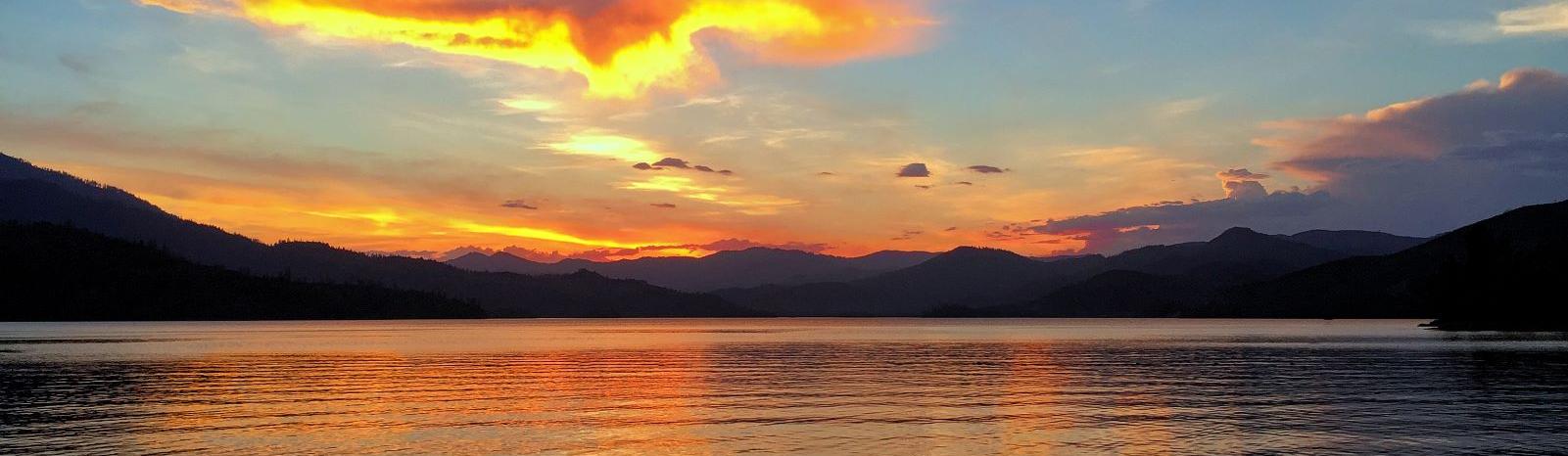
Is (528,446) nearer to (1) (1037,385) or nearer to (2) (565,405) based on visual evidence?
(2) (565,405)

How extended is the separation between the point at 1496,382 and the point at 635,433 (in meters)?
56.5

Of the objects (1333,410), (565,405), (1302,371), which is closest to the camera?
(1333,410)

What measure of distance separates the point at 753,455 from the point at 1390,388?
155 feet

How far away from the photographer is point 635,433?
49656 millimetres

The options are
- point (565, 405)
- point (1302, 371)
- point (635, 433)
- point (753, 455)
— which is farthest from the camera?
point (1302, 371)

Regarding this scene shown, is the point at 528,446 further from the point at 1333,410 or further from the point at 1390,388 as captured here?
the point at 1390,388

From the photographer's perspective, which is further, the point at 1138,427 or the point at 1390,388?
the point at 1390,388

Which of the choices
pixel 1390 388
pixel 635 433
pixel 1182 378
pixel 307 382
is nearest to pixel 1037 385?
pixel 1182 378

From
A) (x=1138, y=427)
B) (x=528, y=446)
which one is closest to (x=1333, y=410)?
(x=1138, y=427)

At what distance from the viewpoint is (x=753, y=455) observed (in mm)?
42000

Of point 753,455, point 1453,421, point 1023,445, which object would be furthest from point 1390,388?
point 753,455

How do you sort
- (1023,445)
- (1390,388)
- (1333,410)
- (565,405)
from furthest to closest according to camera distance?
(1390,388) → (565,405) → (1333,410) → (1023,445)

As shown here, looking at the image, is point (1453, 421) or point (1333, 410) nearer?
point (1453, 421)

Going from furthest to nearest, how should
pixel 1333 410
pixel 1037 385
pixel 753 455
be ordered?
pixel 1037 385
pixel 1333 410
pixel 753 455
